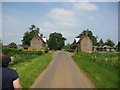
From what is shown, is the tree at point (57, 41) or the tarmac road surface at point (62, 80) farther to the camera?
the tree at point (57, 41)

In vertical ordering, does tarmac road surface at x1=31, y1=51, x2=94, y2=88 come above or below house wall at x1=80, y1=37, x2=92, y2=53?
below

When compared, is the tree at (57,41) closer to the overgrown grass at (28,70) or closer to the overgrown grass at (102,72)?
the overgrown grass at (28,70)

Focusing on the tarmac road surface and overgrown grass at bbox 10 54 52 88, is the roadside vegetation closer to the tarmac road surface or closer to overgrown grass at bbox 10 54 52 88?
overgrown grass at bbox 10 54 52 88

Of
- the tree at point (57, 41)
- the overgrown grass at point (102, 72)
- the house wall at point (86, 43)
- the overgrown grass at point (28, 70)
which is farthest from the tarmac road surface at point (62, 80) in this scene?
the tree at point (57, 41)

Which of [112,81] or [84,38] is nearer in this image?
[112,81]

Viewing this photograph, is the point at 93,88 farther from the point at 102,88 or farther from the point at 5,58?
the point at 5,58

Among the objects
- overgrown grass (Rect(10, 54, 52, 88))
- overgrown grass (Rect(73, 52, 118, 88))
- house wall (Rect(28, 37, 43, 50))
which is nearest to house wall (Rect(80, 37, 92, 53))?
house wall (Rect(28, 37, 43, 50))

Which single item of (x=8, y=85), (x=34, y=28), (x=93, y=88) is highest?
(x=34, y=28)

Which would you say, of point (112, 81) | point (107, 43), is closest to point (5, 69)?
point (112, 81)

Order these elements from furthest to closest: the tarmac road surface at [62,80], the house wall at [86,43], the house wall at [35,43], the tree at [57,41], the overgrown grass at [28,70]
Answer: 1. the tree at [57,41]
2. the house wall at [35,43]
3. the house wall at [86,43]
4. the overgrown grass at [28,70]
5. the tarmac road surface at [62,80]

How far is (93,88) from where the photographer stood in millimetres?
8375

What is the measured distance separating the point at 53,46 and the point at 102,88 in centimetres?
7989

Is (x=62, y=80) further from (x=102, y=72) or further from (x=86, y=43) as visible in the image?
(x=86, y=43)

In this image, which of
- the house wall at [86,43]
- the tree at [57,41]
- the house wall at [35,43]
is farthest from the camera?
the tree at [57,41]
